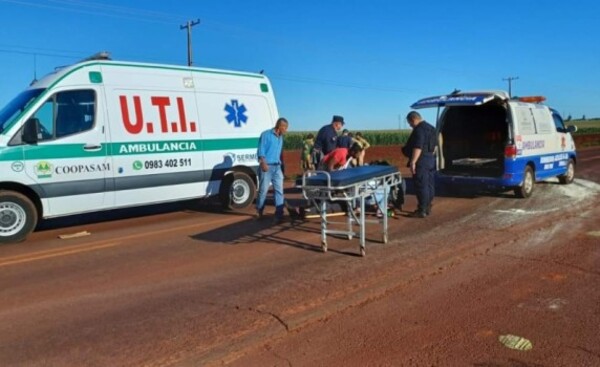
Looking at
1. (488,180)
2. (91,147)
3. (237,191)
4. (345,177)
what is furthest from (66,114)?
(488,180)

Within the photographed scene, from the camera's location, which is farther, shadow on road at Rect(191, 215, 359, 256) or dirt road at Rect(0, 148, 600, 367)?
shadow on road at Rect(191, 215, 359, 256)

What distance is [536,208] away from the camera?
10742 mm

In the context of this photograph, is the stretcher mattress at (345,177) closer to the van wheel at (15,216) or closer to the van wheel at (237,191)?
the van wheel at (237,191)

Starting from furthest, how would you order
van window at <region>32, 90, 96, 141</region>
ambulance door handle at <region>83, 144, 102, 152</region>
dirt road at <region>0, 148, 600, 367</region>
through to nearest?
ambulance door handle at <region>83, 144, 102, 152</region>, van window at <region>32, 90, 96, 141</region>, dirt road at <region>0, 148, 600, 367</region>

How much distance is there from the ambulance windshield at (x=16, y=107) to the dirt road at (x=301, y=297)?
1.88m

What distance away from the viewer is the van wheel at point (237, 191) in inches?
430

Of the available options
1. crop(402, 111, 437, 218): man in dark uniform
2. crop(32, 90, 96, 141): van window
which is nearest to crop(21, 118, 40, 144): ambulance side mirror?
crop(32, 90, 96, 141): van window

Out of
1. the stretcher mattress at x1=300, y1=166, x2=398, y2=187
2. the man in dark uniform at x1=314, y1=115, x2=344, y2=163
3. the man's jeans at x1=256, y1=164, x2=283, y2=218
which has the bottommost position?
the man's jeans at x1=256, y1=164, x2=283, y2=218

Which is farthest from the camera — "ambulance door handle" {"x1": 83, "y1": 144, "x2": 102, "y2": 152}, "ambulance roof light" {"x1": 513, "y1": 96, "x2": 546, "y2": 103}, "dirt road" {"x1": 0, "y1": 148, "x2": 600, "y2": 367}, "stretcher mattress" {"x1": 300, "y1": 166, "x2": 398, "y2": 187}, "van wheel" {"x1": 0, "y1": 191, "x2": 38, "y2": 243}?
"ambulance roof light" {"x1": 513, "y1": 96, "x2": 546, "y2": 103}

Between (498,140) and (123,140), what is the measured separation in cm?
903

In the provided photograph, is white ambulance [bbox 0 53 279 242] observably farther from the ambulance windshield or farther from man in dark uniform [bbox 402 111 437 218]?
man in dark uniform [bbox 402 111 437 218]

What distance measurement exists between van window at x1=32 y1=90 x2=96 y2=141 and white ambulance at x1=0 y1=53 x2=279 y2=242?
0.02 m

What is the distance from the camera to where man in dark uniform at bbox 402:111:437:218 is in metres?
9.72

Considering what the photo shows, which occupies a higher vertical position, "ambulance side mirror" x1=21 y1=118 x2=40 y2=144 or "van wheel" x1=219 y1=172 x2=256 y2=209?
"ambulance side mirror" x1=21 y1=118 x2=40 y2=144
